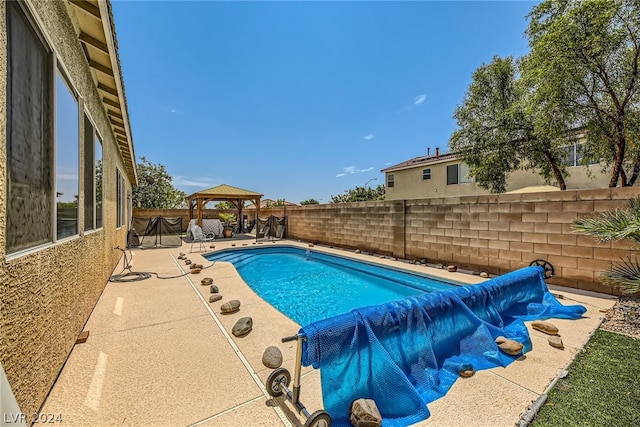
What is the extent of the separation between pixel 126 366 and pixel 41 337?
837mm

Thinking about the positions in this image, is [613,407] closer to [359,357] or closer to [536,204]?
[359,357]

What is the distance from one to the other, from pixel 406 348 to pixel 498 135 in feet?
42.5

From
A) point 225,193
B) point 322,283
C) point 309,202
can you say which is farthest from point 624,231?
point 309,202

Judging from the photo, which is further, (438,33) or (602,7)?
(438,33)

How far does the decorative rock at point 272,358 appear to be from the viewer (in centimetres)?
262

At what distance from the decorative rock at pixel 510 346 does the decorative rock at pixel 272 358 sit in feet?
8.10

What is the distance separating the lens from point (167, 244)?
1231cm

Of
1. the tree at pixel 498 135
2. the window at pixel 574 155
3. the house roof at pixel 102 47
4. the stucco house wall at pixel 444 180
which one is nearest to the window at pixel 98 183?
the house roof at pixel 102 47

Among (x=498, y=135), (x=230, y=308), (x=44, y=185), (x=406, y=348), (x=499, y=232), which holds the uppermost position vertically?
(x=498, y=135)

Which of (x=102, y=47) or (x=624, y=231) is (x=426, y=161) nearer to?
(x=624, y=231)

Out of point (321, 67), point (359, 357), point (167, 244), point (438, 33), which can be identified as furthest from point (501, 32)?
point (167, 244)

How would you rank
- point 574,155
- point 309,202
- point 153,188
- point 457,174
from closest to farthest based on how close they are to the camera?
point 574,155 < point 457,174 < point 153,188 < point 309,202

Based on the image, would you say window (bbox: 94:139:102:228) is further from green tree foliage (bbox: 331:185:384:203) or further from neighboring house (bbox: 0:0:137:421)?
green tree foliage (bbox: 331:185:384:203)

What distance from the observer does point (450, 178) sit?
1681cm
